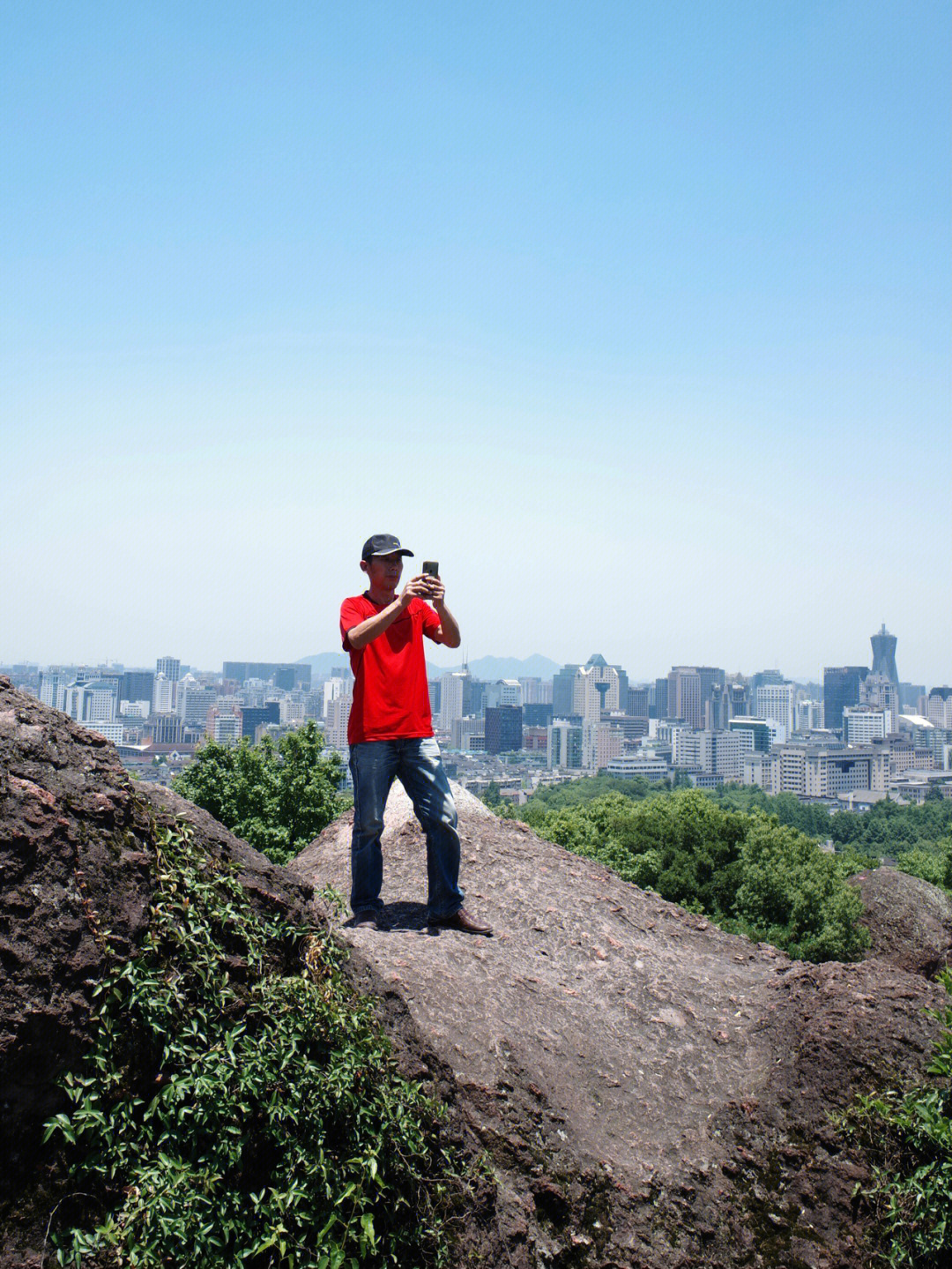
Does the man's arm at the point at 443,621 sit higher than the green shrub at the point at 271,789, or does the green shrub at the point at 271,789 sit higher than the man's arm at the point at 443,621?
the man's arm at the point at 443,621

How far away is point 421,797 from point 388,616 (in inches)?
52.8

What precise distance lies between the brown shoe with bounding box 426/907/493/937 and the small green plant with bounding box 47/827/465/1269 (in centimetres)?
206

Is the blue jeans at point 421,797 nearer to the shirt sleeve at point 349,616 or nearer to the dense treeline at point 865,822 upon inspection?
the shirt sleeve at point 349,616

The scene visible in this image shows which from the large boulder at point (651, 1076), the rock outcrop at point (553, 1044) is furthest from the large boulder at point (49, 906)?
the large boulder at point (651, 1076)

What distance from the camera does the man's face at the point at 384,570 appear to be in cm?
659

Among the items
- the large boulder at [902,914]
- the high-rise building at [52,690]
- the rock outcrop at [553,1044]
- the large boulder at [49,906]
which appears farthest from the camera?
the high-rise building at [52,690]

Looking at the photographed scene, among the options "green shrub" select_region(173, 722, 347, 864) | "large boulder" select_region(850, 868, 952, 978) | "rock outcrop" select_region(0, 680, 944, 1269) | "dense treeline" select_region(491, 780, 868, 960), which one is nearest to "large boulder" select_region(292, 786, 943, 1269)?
"rock outcrop" select_region(0, 680, 944, 1269)

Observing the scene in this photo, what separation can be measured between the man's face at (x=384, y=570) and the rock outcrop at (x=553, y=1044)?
2122mm

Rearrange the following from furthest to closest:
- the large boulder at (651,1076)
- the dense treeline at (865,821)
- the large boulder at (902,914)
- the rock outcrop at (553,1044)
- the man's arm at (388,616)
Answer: the dense treeline at (865,821) → the large boulder at (902,914) → the man's arm at (388,616) → the large boulder at (651,1076) → the rock outcrop at (553,1044)

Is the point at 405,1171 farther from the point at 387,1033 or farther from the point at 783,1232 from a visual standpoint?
the point at 783,1232

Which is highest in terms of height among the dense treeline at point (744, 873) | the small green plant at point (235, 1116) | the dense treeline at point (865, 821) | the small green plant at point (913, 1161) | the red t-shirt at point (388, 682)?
the red t-shirt at point (388, 682)

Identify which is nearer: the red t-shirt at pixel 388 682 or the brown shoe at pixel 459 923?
the red t-shirt at pixel 388 682

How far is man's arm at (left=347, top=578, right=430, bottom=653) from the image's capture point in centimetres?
607

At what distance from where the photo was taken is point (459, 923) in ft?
21.8
